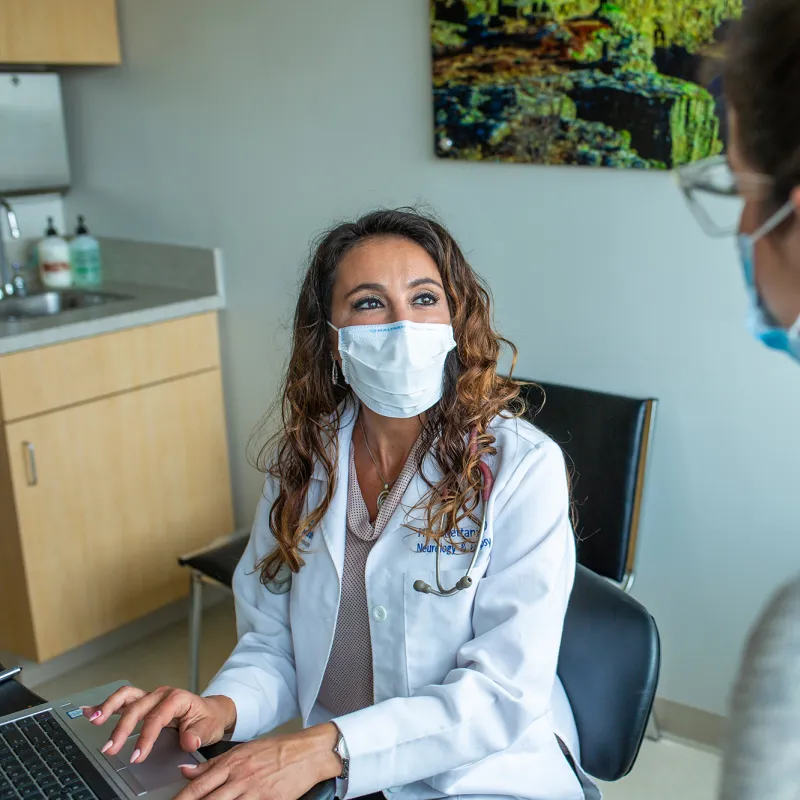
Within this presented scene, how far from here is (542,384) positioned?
2.08 meters

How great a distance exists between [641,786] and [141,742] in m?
1.42

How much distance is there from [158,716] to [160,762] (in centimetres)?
7

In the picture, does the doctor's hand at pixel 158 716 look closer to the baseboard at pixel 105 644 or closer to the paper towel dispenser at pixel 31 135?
the baseboard at pixel 105 644

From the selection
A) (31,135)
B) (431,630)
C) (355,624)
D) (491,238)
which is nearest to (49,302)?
(31,135)

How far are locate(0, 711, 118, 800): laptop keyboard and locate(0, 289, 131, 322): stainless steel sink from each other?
193cm

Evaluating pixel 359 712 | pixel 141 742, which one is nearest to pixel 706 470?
pixel 359 712

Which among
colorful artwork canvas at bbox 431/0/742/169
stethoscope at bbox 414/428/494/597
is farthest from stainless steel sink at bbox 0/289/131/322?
stethoscope at bbox 414/428/494/597

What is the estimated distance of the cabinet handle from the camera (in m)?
2.39

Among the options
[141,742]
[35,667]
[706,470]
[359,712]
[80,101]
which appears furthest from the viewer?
[80,101]

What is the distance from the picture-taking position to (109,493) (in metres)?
2.62

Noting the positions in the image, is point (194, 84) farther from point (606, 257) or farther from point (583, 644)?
point (583, 644)

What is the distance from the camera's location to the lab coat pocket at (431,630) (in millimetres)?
1326

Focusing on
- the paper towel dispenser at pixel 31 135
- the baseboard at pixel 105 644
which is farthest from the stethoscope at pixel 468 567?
the paper towel dispenser at pixel 31 135

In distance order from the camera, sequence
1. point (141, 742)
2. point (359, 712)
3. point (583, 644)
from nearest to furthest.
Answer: point (141, 742) → point (359, 712) → point (583, 644)
